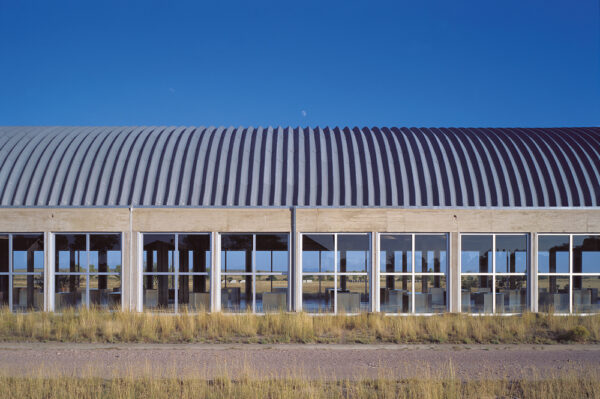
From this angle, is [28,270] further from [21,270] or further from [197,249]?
[197,249]

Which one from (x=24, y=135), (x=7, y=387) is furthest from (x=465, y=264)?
(x=24, y=135)

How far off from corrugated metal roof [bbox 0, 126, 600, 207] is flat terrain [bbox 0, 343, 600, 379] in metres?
8.64

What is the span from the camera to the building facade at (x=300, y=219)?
2373 cm

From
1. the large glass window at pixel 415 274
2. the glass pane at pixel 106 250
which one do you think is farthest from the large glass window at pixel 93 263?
the large glass window at pixel 415 274

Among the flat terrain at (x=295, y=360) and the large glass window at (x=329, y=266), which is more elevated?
the large glass window at (x=329, y=266)

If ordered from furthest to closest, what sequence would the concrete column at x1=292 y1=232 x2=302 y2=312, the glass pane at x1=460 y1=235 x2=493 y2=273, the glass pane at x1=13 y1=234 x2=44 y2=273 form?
the glass pane at x1=460 y1=235 x2=493 y2=273
the glass pane at x1=13 y1=234 x2=44 y2=273
the concrete column at x1=292 y1=232 x2=302 y2=312

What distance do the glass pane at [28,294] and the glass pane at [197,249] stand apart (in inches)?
231

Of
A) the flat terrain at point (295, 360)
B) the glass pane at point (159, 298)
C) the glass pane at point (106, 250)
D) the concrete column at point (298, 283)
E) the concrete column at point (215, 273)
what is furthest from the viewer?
the glass pane at point (106, 250)

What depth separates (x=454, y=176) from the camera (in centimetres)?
2538

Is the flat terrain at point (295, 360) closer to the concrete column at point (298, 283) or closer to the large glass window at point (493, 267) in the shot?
the concrete column at point (298, 283)

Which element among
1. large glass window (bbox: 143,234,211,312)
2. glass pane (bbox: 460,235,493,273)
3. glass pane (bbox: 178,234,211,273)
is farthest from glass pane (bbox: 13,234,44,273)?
glass pane (bbox: 460,235,493,273)

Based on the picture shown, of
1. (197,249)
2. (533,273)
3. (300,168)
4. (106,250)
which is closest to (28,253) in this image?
(106,250)

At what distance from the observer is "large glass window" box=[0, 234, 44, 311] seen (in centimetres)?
2383

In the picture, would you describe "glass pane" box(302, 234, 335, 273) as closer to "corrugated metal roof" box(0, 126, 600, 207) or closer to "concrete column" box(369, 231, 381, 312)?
"corrugated metal roof" box(0, 126, 600, 207)
